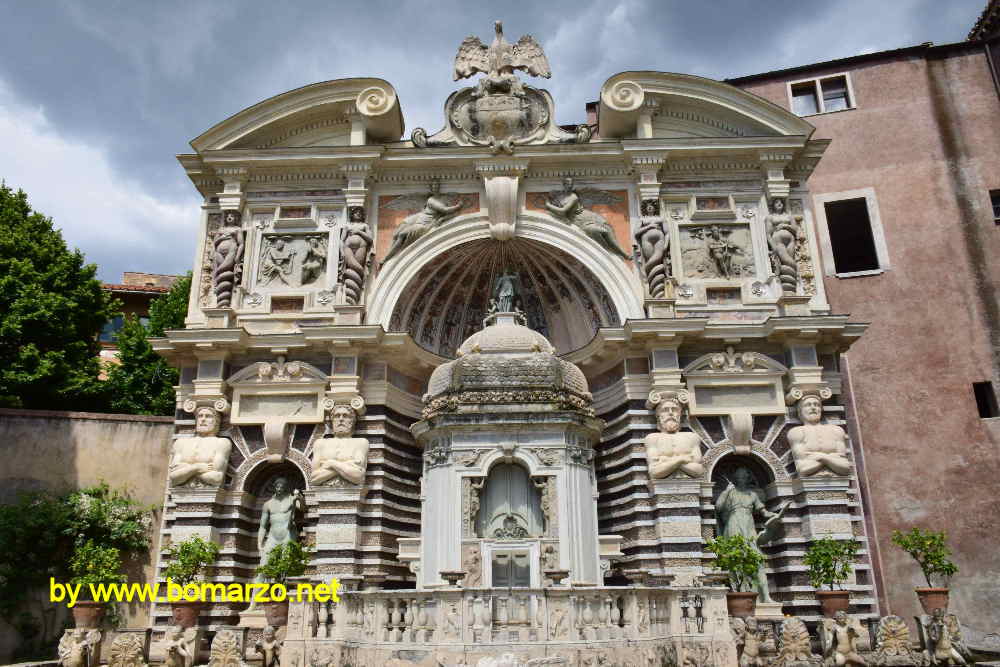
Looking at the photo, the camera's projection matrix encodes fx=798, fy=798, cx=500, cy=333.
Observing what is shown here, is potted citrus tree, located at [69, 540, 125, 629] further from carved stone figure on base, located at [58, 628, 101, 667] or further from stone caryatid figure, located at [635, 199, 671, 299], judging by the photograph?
stone caryatid figure, located at [635, 199, 671, 299]

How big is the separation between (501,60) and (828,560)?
13594 mm

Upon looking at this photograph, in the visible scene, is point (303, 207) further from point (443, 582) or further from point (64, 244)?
point (443, 582)

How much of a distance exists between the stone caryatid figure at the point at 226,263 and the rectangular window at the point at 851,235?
1537 centimetres

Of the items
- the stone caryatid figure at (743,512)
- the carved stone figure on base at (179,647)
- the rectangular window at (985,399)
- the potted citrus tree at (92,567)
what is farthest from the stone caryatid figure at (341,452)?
the rectangular window at (985,399)

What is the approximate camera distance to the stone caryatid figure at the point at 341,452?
16.0m

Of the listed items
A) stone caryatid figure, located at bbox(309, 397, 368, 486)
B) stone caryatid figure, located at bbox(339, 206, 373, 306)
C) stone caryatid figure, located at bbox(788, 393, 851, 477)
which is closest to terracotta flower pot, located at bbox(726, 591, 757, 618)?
stone caryatid figure, located at bbox(788, 393, 851, 477)

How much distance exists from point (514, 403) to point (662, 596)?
3.84 m

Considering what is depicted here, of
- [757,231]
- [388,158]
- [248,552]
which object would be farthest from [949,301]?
[248,552]

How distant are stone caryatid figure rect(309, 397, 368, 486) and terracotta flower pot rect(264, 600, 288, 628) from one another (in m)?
3.90

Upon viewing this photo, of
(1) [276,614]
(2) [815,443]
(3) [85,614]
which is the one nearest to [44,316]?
(3) [85,614]

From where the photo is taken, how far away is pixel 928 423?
19.2m

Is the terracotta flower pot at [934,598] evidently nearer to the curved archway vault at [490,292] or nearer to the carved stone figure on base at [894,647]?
the carved stone figure on base at [894,647]

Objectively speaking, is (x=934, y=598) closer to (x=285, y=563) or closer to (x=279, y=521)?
(x=285, y=563)

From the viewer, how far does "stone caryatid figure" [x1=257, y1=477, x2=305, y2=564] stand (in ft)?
52.6
